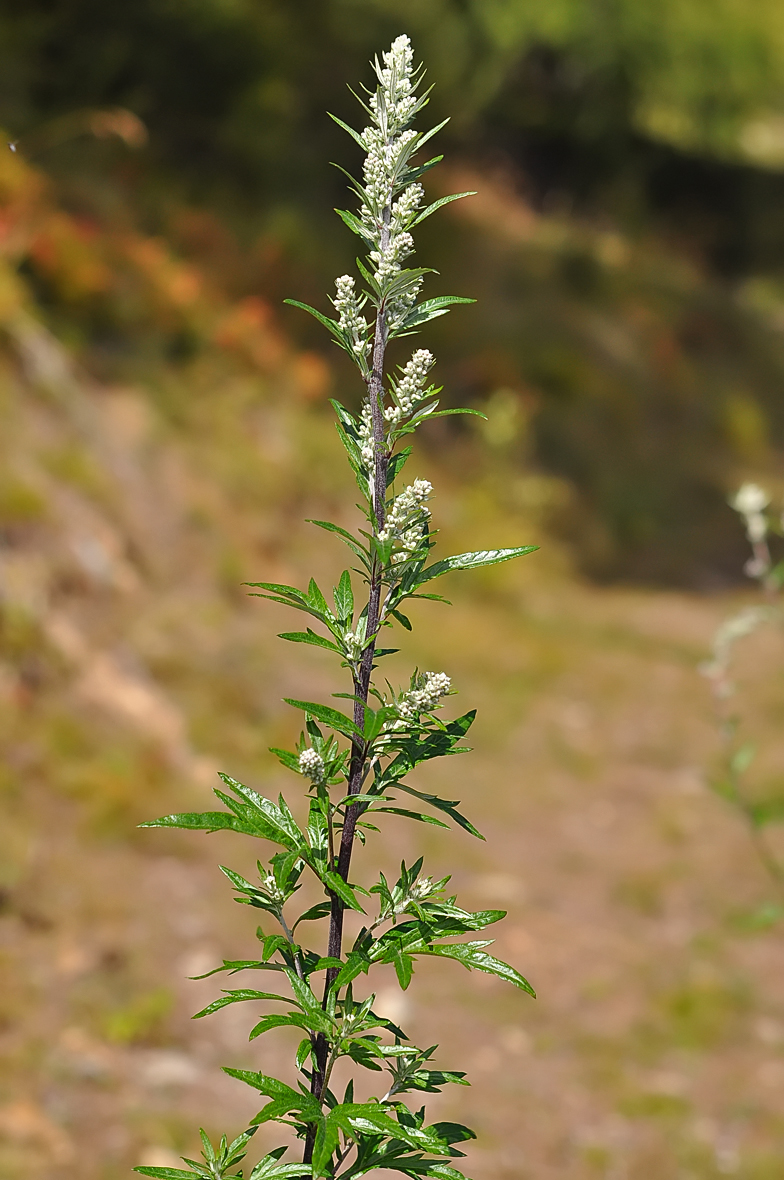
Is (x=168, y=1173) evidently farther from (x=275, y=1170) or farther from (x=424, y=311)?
(x=424, y=311)

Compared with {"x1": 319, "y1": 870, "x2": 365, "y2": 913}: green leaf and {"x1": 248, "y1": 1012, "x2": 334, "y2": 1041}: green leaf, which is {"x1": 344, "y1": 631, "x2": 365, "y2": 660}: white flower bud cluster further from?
{"x1": 248, "y1": 1012, "x2": 334, "y2": 1041}: green leaf

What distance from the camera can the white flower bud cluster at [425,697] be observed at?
48.9 inches

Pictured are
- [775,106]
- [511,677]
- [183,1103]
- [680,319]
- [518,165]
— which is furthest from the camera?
[775,106]

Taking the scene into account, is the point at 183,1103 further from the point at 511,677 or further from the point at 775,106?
the point at 775,106

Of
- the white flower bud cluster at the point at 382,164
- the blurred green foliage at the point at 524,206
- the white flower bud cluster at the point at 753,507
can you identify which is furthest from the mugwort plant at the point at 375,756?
the blurred green foliage at the point at 524,206

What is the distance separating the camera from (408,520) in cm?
127

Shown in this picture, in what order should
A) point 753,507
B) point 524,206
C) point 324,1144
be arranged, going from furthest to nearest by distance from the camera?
point 524,206
point 753,507
point 324,1144

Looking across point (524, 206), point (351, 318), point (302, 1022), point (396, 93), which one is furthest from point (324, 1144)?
point (524, 206)

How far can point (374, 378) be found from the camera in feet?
4.10

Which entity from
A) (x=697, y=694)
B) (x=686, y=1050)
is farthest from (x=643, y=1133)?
(x=697, y=694)

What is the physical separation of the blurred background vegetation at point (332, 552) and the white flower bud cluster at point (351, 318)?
7.41 ft

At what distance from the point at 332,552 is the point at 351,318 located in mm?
6270

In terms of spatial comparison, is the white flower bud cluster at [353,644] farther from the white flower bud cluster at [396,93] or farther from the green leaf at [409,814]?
the white flower bud cluster at [396,93]

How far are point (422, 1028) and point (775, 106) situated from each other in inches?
612
